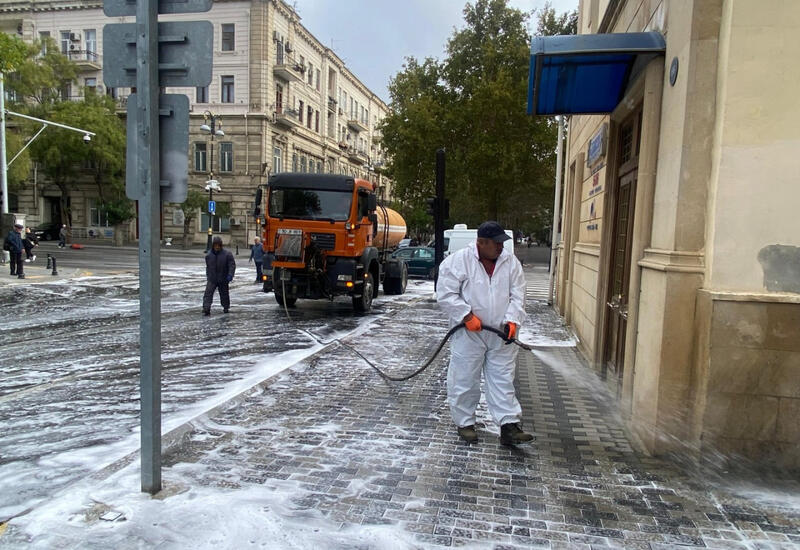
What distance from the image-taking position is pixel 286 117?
41.9 metres

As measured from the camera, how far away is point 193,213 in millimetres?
38469

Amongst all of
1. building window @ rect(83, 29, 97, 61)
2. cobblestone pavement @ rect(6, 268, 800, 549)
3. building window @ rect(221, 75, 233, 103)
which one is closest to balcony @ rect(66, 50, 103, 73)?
building window @ rect(83, 29, 97, 61)

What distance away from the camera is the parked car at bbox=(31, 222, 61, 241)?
4262 centimetres

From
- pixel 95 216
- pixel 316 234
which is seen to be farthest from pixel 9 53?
pixel 95 216

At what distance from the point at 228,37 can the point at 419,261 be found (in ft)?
91.4

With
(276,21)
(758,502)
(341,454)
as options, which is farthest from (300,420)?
(276,21)

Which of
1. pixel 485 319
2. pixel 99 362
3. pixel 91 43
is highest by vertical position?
pixel 91 43

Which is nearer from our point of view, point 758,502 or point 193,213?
point 758,502

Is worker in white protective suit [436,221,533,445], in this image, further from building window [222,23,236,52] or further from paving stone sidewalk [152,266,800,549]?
building window [222,23,236,52]

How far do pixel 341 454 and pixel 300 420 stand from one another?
2.94 feet

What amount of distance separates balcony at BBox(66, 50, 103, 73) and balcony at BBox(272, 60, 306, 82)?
45.4 ft

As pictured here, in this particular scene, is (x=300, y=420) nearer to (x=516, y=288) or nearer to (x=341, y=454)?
(x=341, y=454)

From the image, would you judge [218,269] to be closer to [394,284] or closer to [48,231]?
[394,284]

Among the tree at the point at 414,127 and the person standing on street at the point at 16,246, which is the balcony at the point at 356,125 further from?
the person standing on street at the point at 16,246
